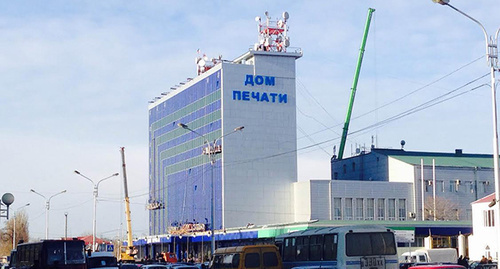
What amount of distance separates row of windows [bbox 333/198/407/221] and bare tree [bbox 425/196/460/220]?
2.88 meters

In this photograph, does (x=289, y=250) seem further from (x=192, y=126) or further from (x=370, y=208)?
(x=192, y=126)

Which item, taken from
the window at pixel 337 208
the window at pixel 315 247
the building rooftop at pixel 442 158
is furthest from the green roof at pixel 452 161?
the window at pixel 315 247

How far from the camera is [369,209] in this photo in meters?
93.9

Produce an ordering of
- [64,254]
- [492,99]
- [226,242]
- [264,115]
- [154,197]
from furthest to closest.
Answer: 1. [154,197]
2. [264,115]
3. [226,242]
4. [64,254]
5. [492,99]

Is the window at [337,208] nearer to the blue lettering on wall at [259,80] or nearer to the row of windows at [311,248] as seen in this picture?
the blue lettering on wall at [259,80]

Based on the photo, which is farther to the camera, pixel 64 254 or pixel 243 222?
pixel 243 222

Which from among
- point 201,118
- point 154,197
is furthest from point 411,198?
point 154,197

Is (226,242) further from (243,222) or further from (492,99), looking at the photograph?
(492,99)

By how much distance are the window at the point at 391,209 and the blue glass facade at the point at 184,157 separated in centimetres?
2045

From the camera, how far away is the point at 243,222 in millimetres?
92500

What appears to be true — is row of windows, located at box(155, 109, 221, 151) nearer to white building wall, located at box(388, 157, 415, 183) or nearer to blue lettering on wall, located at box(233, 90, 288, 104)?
blue lettering on wall, located at box(233, 90, 288, 104)

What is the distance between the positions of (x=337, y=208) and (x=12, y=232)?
60.0 m

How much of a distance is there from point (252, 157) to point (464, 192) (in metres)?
26.6

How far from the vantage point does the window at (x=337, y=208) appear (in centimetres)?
9169
